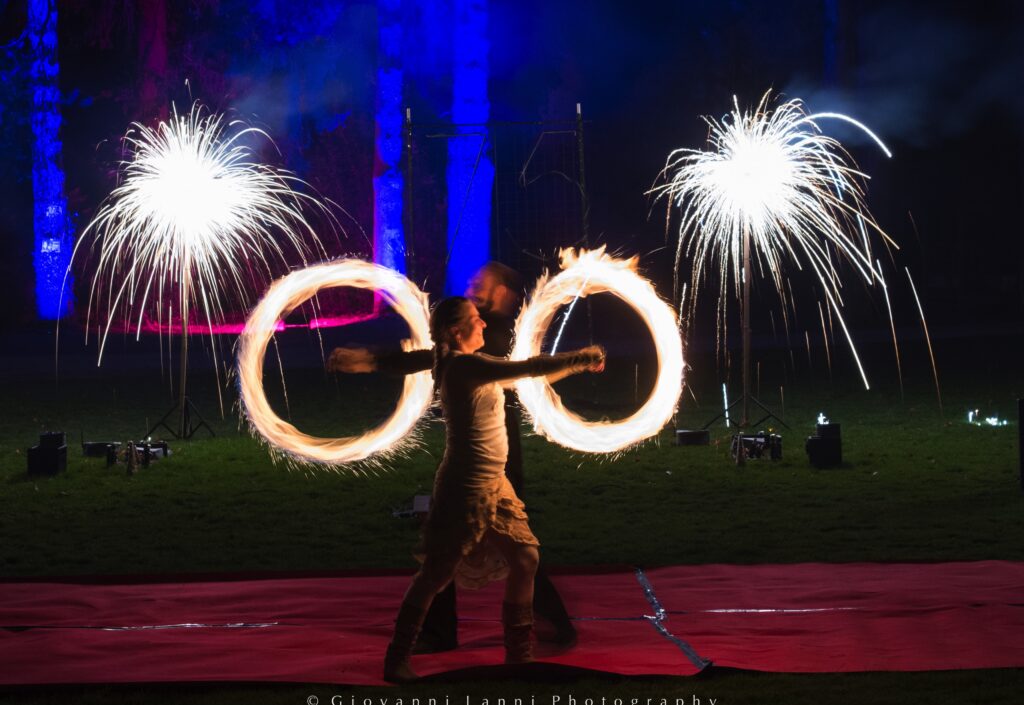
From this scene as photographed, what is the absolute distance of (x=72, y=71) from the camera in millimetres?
26891

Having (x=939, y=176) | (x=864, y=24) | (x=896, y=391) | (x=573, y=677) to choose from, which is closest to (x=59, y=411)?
(x=896, y=391)

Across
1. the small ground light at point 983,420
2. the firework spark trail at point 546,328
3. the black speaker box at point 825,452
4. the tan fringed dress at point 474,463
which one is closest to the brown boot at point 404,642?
the tan fringed dress at point 474,463

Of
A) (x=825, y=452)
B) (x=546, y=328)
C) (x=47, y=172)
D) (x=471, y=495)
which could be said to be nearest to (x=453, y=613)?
(x=471, y=495)

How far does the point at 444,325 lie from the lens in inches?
208

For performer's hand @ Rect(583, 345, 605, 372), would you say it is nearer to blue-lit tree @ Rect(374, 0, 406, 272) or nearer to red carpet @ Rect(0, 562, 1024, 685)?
red carpet @ Rect(0, 562, 1024, 685)

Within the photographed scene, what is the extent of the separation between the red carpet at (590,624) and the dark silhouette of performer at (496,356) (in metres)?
0.13

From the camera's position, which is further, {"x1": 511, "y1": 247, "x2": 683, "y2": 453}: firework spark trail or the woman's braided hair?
{"x1": 511, "y1": 247, "x2": 683, "y2": 453}: firework spark trail

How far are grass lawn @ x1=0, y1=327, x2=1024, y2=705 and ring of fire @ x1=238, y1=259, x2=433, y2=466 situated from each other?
0.90m

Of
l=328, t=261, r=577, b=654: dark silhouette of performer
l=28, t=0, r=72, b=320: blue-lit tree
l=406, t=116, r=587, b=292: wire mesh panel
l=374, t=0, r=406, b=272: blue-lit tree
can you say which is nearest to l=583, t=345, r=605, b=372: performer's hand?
l=328, t=261, r=577, b=654: dark silhouette of performer

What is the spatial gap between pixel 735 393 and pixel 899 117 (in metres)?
13.9

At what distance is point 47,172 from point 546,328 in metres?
20.3

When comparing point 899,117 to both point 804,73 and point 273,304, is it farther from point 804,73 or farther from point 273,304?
point 273,304

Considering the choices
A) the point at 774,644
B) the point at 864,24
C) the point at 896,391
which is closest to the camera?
the point at 774,644

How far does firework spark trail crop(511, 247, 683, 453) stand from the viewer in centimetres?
664
